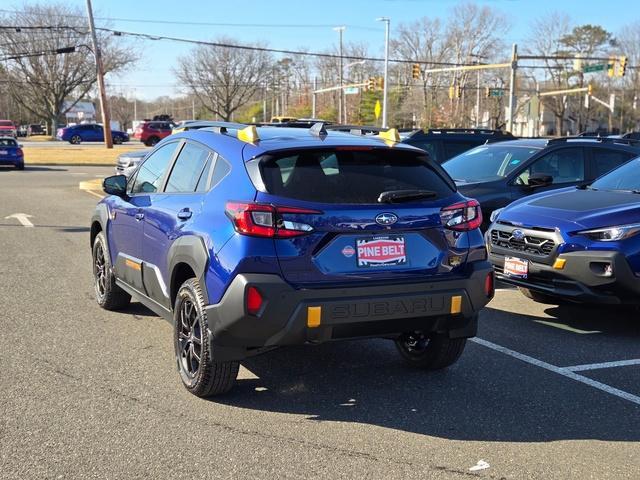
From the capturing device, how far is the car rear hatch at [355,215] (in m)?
3.80

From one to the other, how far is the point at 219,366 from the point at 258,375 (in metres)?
0.72

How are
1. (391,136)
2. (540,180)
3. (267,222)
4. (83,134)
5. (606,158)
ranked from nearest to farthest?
(267,222)
(391,136)
(540,180)
(606,158)
(83,134)

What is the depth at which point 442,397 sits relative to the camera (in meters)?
4.38

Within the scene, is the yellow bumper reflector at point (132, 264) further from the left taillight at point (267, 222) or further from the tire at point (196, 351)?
the left taillight at point (267, 222)

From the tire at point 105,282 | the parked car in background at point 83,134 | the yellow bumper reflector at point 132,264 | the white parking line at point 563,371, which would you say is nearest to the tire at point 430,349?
the white parking line at point 563,371

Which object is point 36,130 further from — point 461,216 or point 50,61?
point 461,216

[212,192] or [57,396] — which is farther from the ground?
[212,192]

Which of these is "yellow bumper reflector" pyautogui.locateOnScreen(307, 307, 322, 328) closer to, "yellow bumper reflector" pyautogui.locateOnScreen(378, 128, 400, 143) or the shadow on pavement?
the shadow on pavement

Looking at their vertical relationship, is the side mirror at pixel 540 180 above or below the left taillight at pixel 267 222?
below

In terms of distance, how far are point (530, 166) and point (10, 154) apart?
78.5 feet

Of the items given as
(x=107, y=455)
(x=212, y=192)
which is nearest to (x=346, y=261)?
(x=212, y=192)

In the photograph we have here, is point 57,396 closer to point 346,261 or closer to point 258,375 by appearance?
point 258,375

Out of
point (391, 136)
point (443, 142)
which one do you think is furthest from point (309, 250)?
point (443, 142)

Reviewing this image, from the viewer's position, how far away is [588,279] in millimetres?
5789
